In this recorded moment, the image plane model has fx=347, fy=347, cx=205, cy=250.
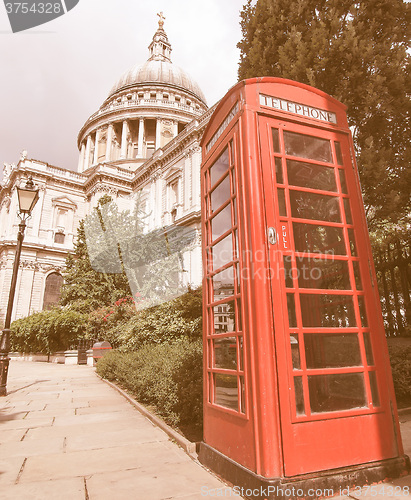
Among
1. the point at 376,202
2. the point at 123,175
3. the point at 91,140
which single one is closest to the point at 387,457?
the point at 376,202

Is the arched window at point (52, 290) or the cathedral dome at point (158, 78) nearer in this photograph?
the arched window at point (52, 290)

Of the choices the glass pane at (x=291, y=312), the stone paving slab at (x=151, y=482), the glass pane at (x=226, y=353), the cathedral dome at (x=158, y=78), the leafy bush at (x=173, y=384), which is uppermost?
the cathedral dome at (x=158, y=78)

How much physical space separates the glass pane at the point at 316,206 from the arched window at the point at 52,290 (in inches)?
1482

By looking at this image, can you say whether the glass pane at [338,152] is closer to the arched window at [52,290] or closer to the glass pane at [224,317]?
the glass pane at [224,317]

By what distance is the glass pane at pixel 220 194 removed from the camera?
3.37m

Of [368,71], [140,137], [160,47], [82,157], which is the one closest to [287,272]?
[368,71]

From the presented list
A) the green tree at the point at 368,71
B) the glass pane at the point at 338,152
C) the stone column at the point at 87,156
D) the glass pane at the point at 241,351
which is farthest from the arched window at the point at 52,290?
the glass pane at the point at 338,152

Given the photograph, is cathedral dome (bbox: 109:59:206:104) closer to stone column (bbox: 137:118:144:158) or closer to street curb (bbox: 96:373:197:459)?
stone column (bbox: 137:118:144:158)

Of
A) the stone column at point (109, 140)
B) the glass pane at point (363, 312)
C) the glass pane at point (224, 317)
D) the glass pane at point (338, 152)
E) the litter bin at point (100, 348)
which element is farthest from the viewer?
the stone column at point (109, 140)

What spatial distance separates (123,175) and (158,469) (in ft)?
135

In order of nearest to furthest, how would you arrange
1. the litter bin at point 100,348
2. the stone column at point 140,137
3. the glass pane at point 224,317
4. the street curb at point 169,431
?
the glass pane at point 224,317 < the street curb at point 169,431 < the litter bin at point 100,348 < the stone column at point 140,137

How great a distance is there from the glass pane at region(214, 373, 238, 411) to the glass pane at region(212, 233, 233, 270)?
1.01 metres

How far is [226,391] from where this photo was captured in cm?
301

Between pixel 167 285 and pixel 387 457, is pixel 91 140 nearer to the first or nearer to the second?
pixel 167 285
